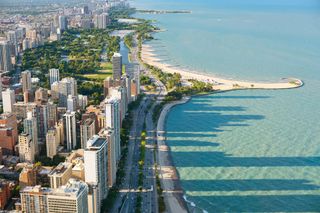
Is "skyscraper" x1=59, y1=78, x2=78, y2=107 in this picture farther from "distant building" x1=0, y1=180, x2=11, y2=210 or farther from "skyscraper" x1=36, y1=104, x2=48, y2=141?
"distant building" x1=0, y1=180, x2=11, y2=210

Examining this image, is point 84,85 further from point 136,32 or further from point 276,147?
point 136,32

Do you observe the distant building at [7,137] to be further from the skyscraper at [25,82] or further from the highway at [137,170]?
the skyscraper at [25,82]

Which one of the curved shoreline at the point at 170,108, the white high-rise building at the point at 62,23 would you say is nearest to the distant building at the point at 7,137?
the curved shoreline at the point at 170,108

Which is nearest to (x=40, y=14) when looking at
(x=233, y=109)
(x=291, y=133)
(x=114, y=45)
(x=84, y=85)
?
(x=114, y=45)

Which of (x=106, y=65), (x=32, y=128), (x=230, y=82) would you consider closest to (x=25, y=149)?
(x=32, y=128)

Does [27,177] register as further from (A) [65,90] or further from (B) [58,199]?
(A) [65,90]
